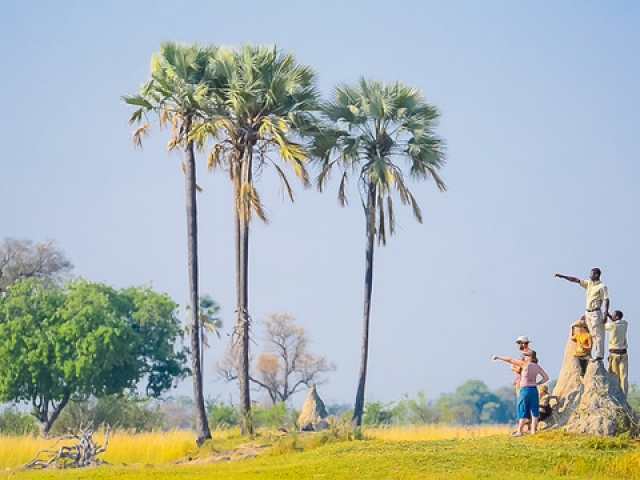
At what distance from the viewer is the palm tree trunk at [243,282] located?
34656 mm

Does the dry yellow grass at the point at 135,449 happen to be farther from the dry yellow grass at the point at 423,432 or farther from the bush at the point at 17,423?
the bush at the point at 17,423

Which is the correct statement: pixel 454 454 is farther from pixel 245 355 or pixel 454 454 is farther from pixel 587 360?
pixel 245 355

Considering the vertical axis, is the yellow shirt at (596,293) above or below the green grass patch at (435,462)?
above

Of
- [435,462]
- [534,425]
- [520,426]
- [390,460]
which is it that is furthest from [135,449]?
[435,462]

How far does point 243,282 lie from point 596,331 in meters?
12.3

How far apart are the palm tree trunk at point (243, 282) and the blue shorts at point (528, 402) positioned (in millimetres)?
10856

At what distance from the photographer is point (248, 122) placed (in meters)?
35.3

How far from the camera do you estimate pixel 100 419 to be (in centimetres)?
4584

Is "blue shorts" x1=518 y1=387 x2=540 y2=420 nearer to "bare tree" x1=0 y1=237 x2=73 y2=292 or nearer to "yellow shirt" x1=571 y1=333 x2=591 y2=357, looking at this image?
"yellow shirt" x1=571 y1=333 x2=591 y2=357

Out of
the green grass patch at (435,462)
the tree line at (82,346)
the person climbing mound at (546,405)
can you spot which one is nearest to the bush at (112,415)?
the tree line at (82,346)

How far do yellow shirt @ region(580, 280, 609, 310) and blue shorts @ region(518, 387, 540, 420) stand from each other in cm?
236

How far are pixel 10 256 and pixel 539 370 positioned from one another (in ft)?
131

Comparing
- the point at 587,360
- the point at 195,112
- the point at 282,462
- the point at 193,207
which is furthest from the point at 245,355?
the point at 587,360

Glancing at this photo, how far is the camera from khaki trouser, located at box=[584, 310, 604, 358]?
84.5ft
